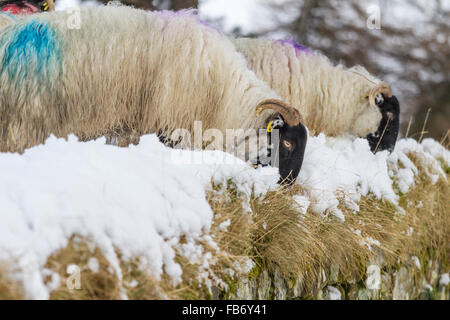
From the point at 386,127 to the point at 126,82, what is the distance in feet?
9.52

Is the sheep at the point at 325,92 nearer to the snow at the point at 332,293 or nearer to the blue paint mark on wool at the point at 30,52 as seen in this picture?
the snow at the point at 332,293

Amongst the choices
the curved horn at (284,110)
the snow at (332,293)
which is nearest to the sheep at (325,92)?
the curved horn at (284,110)

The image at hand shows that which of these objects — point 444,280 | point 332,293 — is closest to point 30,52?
point 332,293

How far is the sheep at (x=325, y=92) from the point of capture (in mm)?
5141

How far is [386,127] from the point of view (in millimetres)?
5078

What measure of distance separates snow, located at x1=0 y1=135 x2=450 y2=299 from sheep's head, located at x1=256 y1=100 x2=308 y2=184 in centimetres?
15

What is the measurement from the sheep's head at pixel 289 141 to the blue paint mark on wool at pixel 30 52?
6.32 ft

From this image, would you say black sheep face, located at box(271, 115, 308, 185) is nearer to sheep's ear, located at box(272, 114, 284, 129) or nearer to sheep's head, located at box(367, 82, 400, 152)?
sheep's ear, located at box(272, 114, 284, 129)

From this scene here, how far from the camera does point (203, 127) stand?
4.20 meters

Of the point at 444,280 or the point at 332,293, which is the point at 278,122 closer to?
the point at 332,293

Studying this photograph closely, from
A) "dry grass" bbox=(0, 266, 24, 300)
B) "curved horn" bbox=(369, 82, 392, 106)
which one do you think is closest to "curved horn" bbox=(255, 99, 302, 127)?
"curved horn" bbox=(369, 82, 392, 106)

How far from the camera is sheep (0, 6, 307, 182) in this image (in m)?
3.73

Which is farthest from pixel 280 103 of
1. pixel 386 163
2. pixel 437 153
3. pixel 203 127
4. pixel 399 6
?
pixel 399 6
